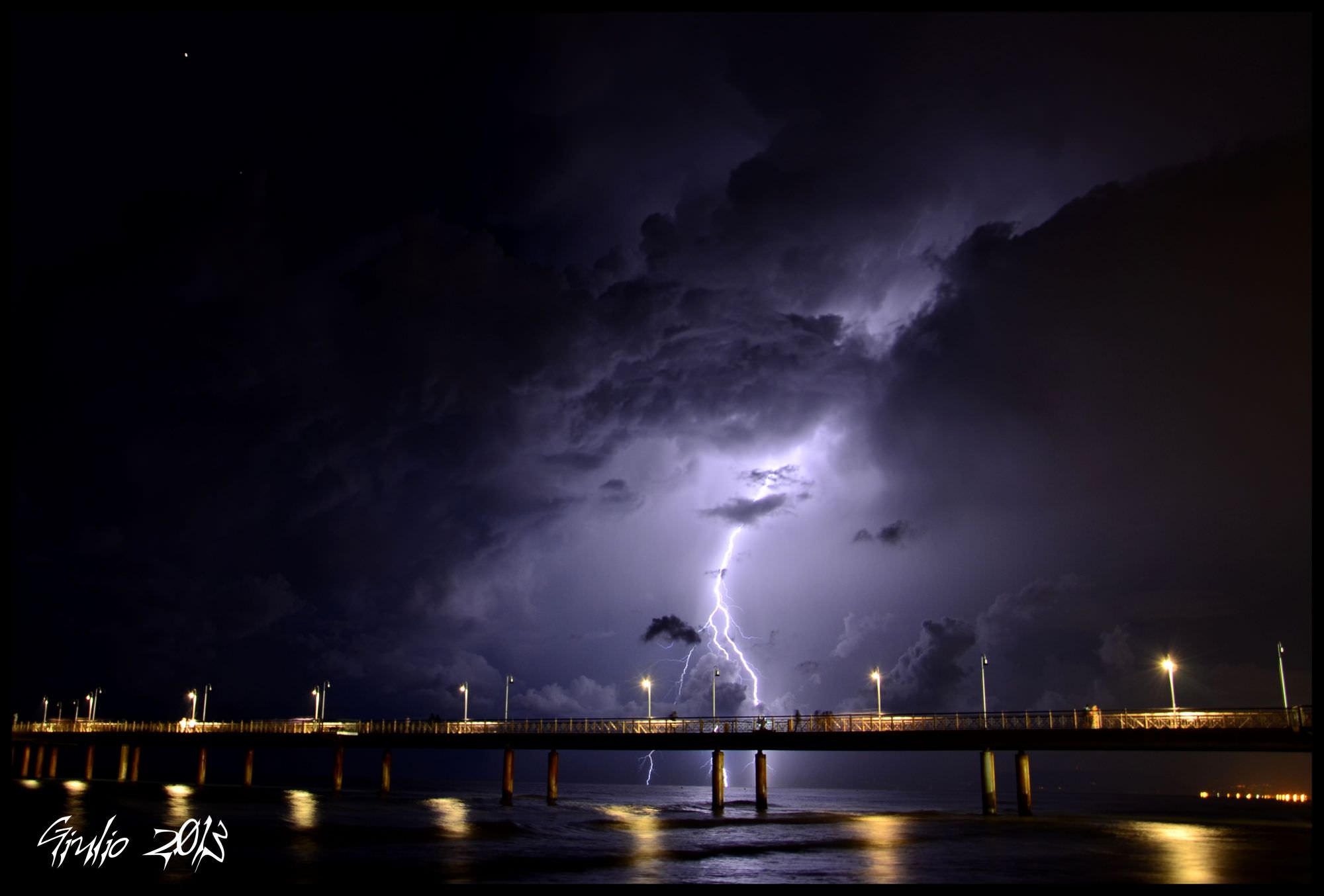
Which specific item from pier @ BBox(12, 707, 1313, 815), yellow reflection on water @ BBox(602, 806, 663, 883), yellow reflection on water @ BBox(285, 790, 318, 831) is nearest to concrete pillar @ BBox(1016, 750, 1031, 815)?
pier @ BBox(12, 707, 1313, 815)

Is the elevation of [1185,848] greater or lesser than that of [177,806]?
greater

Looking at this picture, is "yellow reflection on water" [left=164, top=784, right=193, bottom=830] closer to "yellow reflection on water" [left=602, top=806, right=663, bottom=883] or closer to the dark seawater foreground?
the dark seawater foreground

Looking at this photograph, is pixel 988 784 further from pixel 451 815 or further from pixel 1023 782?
pixel 451 815

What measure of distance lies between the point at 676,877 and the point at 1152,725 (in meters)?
40.3

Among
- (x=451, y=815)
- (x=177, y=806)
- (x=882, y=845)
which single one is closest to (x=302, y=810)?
→ (x=177, y=806)

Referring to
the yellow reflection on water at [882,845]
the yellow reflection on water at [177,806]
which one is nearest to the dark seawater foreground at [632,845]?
the yellow reflection on water at [882,845]

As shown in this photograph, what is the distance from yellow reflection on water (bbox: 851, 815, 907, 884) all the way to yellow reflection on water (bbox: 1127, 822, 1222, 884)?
38.6ft

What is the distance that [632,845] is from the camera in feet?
197

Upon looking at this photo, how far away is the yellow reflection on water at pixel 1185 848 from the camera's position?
43375mm

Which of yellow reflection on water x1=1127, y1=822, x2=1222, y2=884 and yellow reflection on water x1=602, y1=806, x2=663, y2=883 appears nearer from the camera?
yellow reflection on water x1=1127, y1=822, x2=1222, y2=884

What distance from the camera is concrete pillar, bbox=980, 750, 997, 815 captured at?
268 feet

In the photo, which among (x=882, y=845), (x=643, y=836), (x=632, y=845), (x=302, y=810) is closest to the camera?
(x=632, y=845)

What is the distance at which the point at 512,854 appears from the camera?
5262cm
